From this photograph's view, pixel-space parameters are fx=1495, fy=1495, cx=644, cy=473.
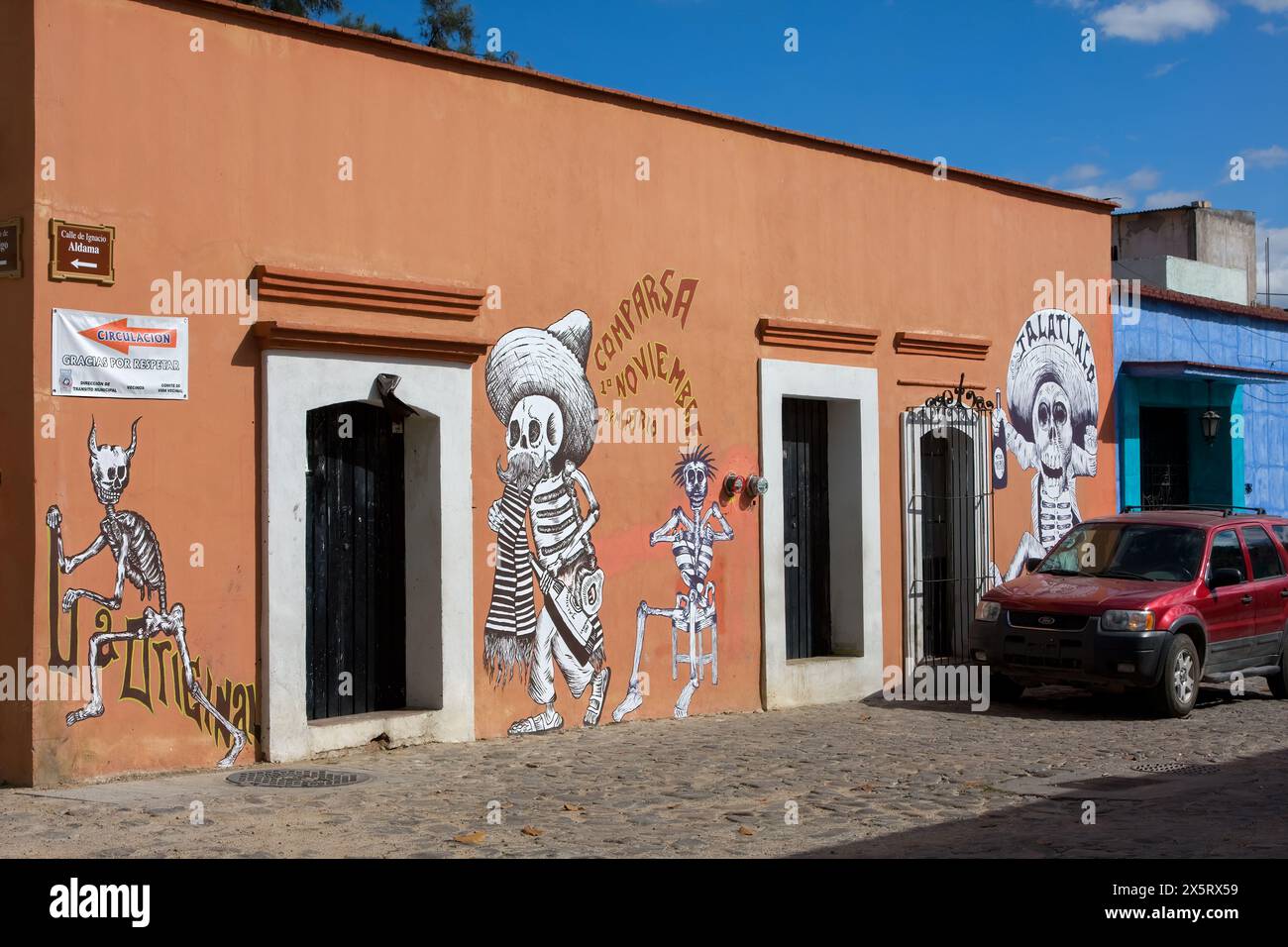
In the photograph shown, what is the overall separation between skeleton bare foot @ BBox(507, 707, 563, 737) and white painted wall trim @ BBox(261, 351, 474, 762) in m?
0.49

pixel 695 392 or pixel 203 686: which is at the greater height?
pixel 695 392

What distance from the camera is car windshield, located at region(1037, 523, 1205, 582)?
1392cm

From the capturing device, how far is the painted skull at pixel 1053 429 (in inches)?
690

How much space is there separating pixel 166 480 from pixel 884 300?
812 cm

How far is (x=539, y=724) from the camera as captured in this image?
482 inches

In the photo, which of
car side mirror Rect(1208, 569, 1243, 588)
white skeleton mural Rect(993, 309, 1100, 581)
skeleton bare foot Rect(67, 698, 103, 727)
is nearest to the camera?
skeleton bare foot Rect(67, 698, 103, 727)

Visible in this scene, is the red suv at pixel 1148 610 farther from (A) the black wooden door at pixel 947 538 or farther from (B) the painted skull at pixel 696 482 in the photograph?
(B) the painted skull at pixel 696 482

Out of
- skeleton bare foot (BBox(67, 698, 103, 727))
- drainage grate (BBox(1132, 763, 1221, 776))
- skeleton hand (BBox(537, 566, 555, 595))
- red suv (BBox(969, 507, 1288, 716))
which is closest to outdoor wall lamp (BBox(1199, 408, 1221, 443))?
red suv (BBox(969, 507, 1288, 716))

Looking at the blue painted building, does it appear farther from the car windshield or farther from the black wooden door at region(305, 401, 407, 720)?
the black wooden door at region(305, 401, 407, 720)

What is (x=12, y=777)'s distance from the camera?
953cm

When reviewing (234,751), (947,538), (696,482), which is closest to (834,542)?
(947,538)

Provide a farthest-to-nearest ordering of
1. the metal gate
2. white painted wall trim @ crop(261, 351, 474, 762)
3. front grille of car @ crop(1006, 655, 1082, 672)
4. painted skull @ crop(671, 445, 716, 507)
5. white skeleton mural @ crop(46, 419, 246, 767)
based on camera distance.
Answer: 1. the metal gate
2. painted skull @ crop(671, 445, 716, 507)
3. front grille of car @ crop(1006, 655, 1082, 672)
4. white painted wall trim @ crop(261, 351, 474, 762)
5. white skeleton mural @ crop(46, 419, 246, 767)
